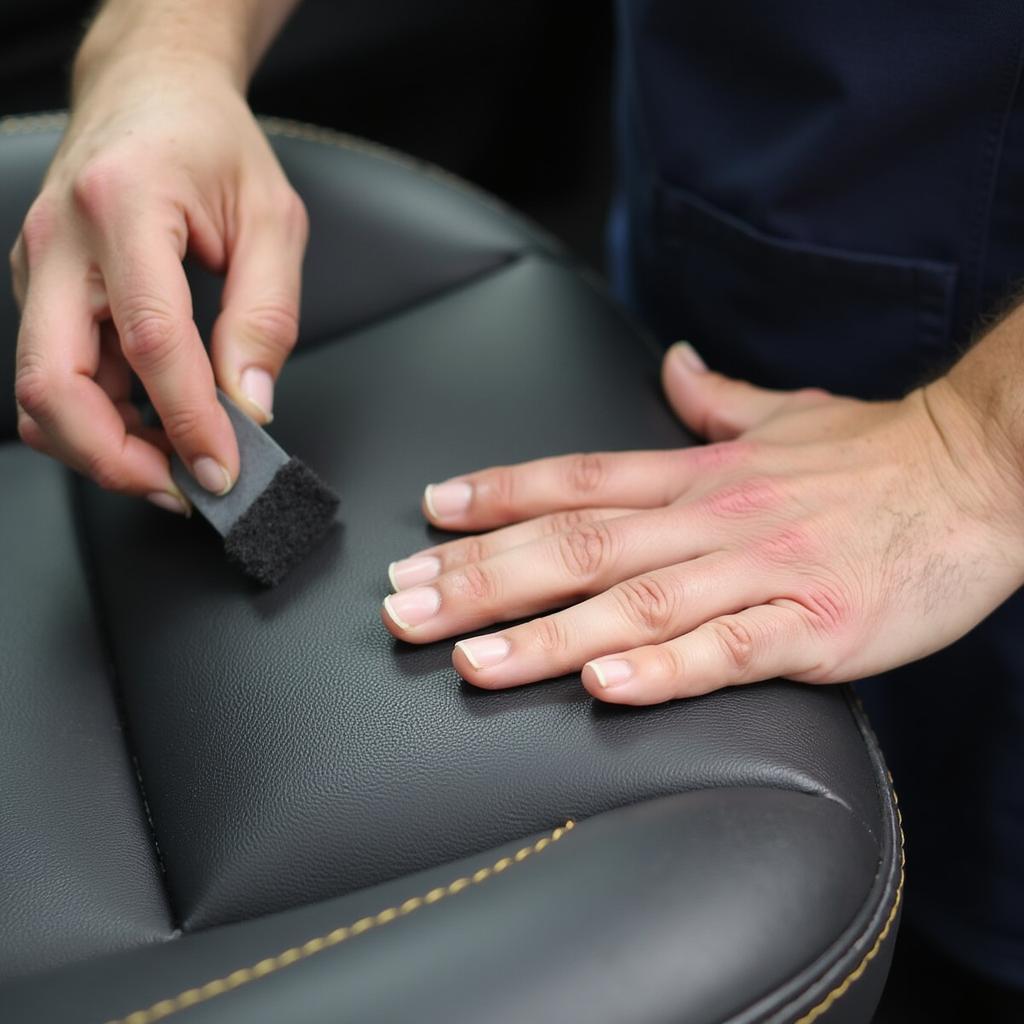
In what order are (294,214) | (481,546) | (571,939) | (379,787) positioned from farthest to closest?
1. (294,214)
2. (481,546)
3. (379,787)
4. (571,939)

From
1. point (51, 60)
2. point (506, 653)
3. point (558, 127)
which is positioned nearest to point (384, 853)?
point (506, 653)

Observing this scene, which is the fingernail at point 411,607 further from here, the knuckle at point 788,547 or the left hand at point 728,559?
the knuckle at point 788,547

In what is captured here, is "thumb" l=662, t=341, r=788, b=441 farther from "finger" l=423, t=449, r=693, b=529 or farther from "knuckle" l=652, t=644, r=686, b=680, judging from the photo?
"knuckle" l=652, t=644, r=686, b=680

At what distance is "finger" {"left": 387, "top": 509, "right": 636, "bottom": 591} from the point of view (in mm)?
622

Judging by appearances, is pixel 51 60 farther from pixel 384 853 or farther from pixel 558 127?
pixel 384 853

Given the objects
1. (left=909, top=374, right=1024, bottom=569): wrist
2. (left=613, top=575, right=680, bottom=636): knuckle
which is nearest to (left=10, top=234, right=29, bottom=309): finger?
(left=613, top=575, right=680, bottom=636): knuckle

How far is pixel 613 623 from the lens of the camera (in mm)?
582

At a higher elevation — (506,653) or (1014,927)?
(506,653)

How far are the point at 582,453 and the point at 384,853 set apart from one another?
29 centimetres

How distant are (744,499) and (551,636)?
152 mm

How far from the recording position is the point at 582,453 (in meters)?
0.71

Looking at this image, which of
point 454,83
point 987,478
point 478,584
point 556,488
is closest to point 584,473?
point 556,488

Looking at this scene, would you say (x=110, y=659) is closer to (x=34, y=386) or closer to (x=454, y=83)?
(x=34, y=386)

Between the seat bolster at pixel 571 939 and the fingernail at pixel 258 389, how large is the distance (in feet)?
0.99
